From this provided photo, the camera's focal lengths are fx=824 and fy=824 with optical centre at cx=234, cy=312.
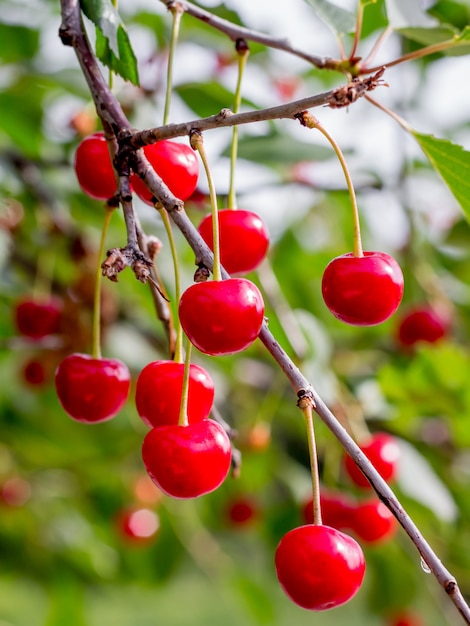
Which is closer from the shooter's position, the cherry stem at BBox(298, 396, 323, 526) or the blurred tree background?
the cherry stem at BBox(298, 396, 323, 526)

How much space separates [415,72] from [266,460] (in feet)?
5.45

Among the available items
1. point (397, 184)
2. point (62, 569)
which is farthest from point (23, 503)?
point (397, 184)

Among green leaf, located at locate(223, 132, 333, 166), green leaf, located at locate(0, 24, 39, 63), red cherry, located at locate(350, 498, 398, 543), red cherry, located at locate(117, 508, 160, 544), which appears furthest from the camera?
red cherry, located at locate(117, 508, 160, 544)

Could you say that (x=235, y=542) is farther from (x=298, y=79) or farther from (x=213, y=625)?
(x=298, y=79)

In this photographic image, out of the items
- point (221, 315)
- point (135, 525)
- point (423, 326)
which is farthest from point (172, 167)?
point (135, 525)

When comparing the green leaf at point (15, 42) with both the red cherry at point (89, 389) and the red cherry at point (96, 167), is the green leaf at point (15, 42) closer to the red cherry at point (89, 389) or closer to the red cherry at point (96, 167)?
the red cherry at point (96, 167)

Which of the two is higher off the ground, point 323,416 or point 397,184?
point 397,184

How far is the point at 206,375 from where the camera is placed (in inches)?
46.6

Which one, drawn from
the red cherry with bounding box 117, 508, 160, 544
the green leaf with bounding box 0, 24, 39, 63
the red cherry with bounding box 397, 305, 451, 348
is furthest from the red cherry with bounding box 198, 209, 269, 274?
the red cherry with bounding box 117, 508, 160, 544

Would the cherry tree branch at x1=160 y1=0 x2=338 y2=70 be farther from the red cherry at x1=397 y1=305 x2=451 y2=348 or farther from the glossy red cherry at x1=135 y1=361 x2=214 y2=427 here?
the red cherry at x1=397 y1=305 x2=451 y2=348

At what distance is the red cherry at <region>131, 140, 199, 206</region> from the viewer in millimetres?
1157

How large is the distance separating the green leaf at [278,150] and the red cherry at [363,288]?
3.06 feet

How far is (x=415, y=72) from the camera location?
3332 mm

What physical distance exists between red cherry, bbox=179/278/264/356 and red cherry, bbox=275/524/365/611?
266mm
